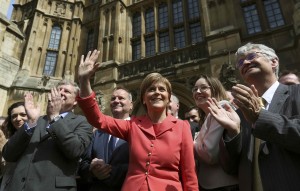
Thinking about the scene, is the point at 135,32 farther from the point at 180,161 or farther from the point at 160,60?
the point at 180,161

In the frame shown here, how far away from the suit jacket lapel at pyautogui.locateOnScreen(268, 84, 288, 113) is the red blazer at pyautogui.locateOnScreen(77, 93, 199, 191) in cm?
67

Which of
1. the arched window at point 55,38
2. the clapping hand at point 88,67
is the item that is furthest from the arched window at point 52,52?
the clapping hand at point 88,67

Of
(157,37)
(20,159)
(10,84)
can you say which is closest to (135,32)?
(157,37)

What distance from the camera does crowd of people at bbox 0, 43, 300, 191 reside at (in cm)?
143

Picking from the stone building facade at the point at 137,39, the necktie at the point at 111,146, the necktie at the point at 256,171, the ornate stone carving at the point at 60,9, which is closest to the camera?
the necktie at the point at 256,171

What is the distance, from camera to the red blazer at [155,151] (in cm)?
167

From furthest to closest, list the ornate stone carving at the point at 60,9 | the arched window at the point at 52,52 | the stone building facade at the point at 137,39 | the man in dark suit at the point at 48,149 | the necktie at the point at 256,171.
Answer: the ornate stone carving at the point at 60,9
the arched window at the point at 52,52
the stone building facade at the point at 137,39
the man in dark suit at the point at 48,149
the necktie at the point at 256,171

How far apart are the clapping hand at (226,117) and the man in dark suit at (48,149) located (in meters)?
1.27

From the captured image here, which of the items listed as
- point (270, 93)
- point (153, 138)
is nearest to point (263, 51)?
point (270, 93)

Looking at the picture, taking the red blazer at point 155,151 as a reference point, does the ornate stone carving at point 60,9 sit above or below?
above

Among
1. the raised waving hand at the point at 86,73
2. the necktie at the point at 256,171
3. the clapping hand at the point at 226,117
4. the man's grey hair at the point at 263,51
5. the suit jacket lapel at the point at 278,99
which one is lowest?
the necktie at the point at 256,171

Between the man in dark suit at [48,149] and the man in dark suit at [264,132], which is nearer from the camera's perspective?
the man in dark suit at [264,132]

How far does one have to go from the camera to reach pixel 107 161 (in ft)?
7.93

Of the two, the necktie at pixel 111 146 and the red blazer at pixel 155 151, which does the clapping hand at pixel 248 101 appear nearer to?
the red blazer at pixel 155 151
